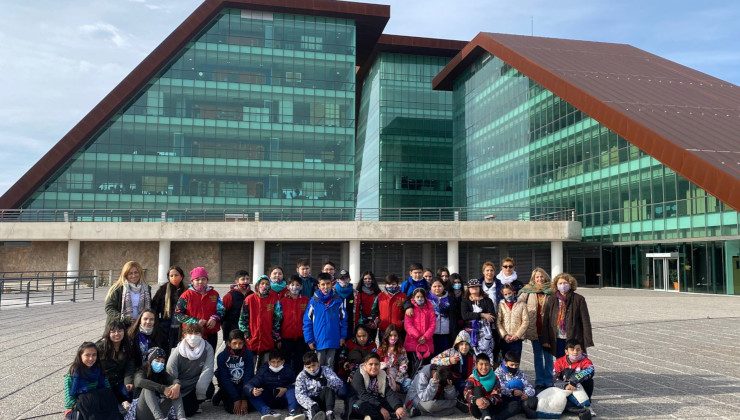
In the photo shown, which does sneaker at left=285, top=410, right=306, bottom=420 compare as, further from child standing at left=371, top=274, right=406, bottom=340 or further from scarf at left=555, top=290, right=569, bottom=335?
scarf at left=555, top=290, right=569, bottom=335

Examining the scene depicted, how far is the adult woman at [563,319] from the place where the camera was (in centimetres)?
793

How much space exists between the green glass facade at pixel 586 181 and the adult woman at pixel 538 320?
82.6 ft

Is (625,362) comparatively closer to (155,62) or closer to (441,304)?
(441,304)

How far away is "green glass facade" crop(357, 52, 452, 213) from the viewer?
6544 cm

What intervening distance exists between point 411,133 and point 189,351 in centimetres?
5979

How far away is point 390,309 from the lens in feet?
27.5

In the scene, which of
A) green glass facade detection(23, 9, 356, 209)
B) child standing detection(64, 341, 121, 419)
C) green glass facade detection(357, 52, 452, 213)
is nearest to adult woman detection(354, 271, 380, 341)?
child standing detection(64, 341, 121, 419)

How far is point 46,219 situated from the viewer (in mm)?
38750

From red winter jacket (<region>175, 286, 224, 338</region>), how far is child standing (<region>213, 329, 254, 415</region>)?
0.45 m

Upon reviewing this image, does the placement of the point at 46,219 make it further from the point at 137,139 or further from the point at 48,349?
the point at 48,349

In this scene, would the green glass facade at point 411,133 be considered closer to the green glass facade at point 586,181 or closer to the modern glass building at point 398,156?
the modern glass building at point 398,156

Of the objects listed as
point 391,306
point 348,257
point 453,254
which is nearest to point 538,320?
point 391,306

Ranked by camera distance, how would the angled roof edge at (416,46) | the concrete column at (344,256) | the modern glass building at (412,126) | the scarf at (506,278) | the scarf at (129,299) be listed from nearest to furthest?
the scarf at (129,299)
the scarf at (506,278)
the concrete column at (344,256)
the angled roof edge at (416,46)
the modern glass building at (412,126)

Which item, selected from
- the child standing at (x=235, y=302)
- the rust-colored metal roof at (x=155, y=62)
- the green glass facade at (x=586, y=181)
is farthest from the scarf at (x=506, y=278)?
Result: the rust-colored metal roof at (x=155, y=62)
